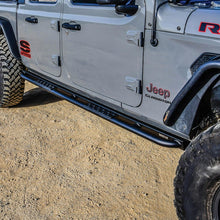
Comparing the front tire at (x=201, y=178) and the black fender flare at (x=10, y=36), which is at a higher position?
the black fender flare at (x=10, y=36)

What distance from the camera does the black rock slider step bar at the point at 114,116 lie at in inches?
84.7

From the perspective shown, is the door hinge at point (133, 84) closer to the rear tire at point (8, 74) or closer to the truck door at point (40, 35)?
the truck door at point (40, 35)

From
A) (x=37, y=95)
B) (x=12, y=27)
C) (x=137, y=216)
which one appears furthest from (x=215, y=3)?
(x=37, y=95)

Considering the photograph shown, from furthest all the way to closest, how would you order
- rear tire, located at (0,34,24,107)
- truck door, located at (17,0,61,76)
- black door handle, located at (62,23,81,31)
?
rear tire, located at (0,34,24,107) < truck door, located at (17,0,61,76) < black door handle, located at (62,23,81,31)

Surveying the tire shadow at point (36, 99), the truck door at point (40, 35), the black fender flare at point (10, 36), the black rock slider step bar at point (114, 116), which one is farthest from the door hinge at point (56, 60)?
the tire shadow at point (36, 99)

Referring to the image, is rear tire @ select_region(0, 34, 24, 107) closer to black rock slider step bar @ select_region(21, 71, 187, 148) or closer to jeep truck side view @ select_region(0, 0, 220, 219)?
black rock slider step bar @ select_region(21, 71, 187, 148)

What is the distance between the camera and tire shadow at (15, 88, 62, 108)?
416 cm

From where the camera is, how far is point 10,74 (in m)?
3.66

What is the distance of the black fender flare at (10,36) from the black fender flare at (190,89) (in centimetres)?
218

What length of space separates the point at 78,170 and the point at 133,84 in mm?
984

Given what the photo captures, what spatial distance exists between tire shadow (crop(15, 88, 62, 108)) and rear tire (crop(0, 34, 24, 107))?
36 centimetres

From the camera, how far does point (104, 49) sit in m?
2.43

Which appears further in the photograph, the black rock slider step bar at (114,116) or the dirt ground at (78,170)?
the dirt ground at (78,170)

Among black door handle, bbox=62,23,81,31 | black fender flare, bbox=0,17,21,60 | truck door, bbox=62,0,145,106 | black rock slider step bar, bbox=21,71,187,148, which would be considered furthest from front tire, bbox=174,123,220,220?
black fender flare, bbox=0,17,21,60
